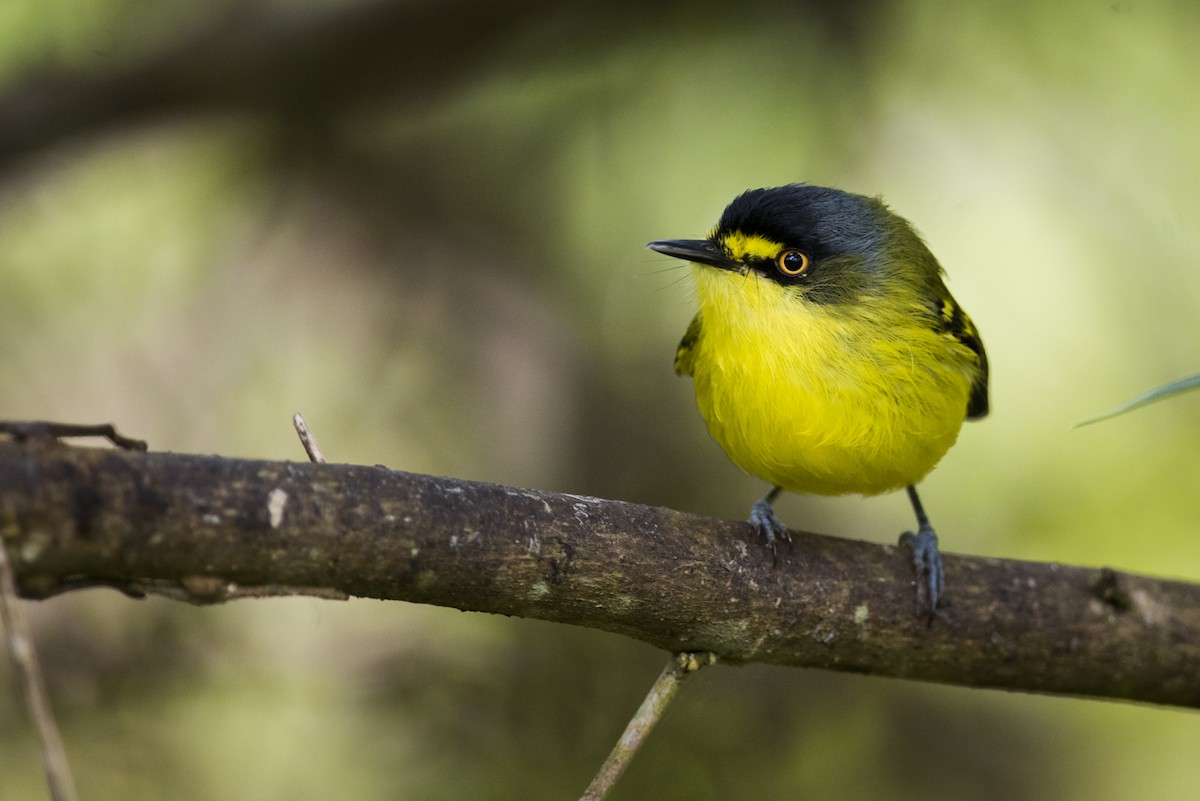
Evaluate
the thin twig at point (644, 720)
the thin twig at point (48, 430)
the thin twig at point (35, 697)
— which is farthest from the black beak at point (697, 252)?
the thin twig at point (35, 697)

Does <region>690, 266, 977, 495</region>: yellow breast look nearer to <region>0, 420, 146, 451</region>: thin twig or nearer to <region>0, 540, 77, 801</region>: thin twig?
<region>0, 420, 146, 451</region>: thin twig

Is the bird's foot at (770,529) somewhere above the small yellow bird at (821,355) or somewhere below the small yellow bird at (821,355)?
below

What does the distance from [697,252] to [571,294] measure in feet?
5.92

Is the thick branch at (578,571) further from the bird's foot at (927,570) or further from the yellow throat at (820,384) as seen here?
the yellow throat at (820,384)

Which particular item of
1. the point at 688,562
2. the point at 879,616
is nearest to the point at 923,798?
the point at 879,616

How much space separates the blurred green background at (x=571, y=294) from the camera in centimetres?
483

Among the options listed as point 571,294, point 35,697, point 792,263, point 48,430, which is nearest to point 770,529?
point 792,263

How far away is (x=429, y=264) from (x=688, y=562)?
2.97 metres

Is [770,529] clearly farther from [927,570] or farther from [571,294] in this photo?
[571,294]

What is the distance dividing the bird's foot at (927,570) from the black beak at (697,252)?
1.04m

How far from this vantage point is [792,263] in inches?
148

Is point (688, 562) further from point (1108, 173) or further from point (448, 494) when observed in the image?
point (1108, 173)

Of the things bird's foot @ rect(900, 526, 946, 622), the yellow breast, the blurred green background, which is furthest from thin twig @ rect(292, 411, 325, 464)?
the blurred green background

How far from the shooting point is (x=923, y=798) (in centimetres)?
511
